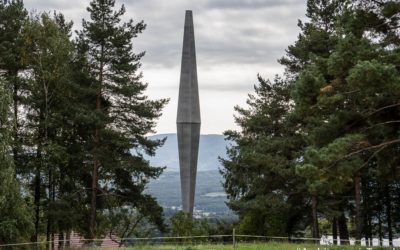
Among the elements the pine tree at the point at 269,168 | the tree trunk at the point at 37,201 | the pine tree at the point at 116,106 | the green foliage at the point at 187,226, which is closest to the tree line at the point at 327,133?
the pine tree at the point at 269,168

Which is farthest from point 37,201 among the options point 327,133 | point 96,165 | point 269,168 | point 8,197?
point 327,133

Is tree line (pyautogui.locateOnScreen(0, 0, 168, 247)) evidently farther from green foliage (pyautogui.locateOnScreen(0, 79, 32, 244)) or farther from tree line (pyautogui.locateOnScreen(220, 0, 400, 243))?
tree line (pyautogui.locateOnScreen(220, 0, 400, 243))

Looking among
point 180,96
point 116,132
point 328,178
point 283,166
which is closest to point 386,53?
point 328,178

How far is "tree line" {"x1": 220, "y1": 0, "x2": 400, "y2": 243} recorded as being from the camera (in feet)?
37.5

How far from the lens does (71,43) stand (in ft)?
69.5

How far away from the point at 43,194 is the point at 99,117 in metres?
3.97

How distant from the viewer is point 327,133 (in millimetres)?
12672

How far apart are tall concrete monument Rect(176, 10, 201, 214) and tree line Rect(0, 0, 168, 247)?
1321mm

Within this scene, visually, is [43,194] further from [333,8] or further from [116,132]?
[333,8]

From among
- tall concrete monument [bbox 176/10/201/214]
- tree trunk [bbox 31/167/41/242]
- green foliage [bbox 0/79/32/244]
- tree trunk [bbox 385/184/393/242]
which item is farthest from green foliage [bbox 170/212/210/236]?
tree trunk [bbox 385/184/393/242]

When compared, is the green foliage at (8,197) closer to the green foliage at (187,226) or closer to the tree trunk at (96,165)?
the tree trunk at (96,165)

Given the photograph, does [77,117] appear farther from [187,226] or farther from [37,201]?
[187,226]

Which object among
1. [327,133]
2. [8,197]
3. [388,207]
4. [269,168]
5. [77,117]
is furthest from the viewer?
[388,207]

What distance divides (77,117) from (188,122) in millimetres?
4650
